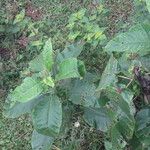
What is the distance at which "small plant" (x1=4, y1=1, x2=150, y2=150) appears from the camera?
176 centimetres

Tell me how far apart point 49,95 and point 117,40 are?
2.09 feet

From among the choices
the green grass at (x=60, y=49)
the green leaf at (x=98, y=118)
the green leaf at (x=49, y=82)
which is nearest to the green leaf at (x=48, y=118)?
the green leaf at (x=49, y=82)

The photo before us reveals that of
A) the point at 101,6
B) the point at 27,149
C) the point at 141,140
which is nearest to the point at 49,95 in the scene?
the point at 141,140

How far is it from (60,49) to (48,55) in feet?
5.46

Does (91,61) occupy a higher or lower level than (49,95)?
lower

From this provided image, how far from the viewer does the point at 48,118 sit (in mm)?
2141

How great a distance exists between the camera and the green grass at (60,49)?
307 centimetres

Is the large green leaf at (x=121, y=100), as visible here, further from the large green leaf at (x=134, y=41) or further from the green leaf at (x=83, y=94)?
the green leaf at (x=83, y=94)

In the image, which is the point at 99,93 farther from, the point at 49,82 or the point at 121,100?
the point at 49,82

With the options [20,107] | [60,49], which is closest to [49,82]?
[20,107]

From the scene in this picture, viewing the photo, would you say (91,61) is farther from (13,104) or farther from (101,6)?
(13,104)

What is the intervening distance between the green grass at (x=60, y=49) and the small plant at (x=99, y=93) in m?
0.36

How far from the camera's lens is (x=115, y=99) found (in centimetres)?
176

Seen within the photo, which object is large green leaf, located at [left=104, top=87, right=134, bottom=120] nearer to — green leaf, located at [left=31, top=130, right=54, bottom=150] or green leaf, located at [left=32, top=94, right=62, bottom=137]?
green leaf, located at [left=32, top=94, right=62, bottom=137]
